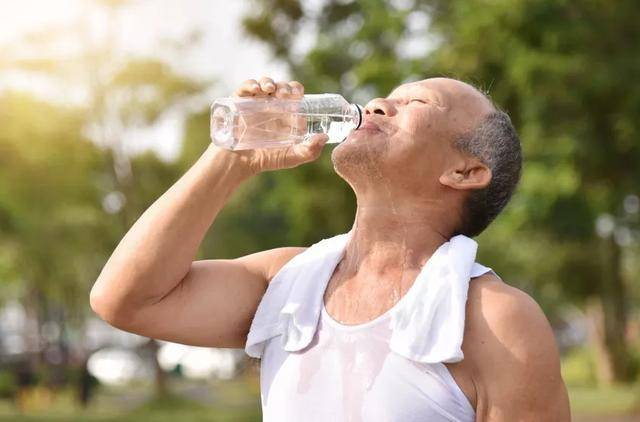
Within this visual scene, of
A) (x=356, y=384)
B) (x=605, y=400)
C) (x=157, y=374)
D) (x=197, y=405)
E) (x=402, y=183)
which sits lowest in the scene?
(x=197, y=405)

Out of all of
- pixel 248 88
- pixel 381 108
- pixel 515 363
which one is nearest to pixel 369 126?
pixel 381 108

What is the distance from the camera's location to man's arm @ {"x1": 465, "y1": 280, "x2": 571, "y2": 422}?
2334mm

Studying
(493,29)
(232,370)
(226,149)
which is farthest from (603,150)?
(232,370)

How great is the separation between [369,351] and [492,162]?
59cm

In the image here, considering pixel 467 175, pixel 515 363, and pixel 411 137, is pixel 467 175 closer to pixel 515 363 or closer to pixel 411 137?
pixel 411 137

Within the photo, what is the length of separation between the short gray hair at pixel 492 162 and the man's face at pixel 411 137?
Result: 0.03 metres

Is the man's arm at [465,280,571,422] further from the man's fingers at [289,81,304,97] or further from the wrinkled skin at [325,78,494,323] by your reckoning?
the man's fingers at [289,81,304,97]

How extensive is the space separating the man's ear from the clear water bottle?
255 mm

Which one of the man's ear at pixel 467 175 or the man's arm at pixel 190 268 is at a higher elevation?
the man's ear at pixel 467 175

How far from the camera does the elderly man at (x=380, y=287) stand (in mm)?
2377

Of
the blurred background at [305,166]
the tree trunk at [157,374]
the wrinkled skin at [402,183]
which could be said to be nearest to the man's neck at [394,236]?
the wrinkled skin at [402,183]

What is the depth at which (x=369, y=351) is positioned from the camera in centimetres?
246

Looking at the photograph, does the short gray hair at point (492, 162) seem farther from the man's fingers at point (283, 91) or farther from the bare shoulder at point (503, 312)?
the man's fingers at point (283, 91)

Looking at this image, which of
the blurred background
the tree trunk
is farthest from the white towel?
the tree trunk
